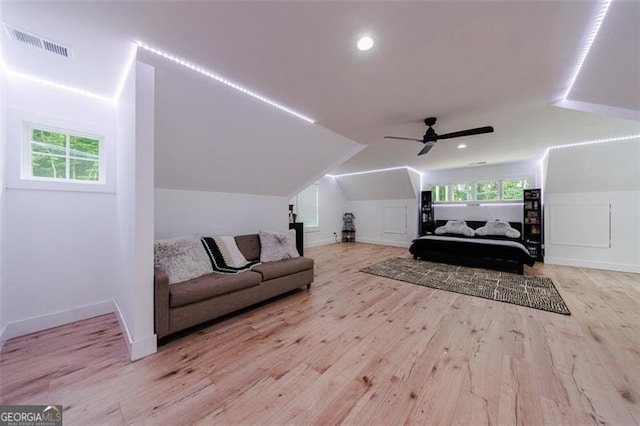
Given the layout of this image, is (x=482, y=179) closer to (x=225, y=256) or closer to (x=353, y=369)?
(x=353, y=369)

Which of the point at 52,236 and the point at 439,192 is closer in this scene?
the point at 52,236

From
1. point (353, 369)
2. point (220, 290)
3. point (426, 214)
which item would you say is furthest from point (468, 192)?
point (220, 290)

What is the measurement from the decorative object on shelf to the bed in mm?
3140

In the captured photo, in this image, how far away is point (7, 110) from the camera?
83.7 inches

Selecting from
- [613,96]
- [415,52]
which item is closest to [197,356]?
[415,52]

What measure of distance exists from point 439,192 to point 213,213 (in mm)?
6581

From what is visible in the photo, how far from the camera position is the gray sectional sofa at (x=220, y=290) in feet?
6.61

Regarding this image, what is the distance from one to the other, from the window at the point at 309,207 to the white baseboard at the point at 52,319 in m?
4.76

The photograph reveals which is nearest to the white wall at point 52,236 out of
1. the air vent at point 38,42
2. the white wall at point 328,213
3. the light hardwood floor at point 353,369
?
the light hardwood floor at point 353,369

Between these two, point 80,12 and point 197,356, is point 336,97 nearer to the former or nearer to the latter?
point 80,12

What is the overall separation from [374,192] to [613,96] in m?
5.87

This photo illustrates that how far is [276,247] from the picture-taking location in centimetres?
346

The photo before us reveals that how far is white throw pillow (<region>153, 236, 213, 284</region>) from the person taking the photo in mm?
2359

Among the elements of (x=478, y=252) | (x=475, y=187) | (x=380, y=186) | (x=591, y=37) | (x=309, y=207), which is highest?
(x=591, y=37)
